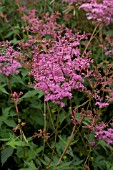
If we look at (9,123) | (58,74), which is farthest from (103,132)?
(9,123)

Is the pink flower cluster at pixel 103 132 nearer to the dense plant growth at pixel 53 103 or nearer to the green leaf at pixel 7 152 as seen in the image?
the dense plant growth at pixel 53 103

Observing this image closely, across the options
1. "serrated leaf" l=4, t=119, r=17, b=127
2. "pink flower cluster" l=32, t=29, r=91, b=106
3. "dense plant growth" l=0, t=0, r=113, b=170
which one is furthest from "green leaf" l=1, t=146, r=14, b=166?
"pink flower cluster" l=32, t=29, r=91, b=106

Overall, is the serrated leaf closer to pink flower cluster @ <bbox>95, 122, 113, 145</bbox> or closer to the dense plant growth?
the dense plant growth

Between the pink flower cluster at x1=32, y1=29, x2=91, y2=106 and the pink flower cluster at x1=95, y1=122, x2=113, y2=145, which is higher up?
the pink flower cluster at x1=32, y1=29, x2=91, y2=106

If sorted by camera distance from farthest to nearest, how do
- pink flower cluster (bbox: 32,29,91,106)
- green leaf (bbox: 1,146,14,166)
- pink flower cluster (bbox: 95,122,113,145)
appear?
green leaf (bbox: 1,146,14,166), pink flower cluster (bbox: 95,122,113,145), pink flower cluster (bbox: 32,29,91,106)

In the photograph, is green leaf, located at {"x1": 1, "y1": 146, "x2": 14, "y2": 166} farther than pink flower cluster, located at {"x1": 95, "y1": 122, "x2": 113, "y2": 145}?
Yes

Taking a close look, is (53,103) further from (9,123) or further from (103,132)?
(103,132)

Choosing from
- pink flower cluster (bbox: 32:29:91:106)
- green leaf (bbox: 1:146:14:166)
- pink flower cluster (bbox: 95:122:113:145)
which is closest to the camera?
pink flower cluster (bbox: 32:29:91:106)

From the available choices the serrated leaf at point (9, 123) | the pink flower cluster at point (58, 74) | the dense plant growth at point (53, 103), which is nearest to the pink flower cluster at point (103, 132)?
the dense plant growth at point (53, 103)

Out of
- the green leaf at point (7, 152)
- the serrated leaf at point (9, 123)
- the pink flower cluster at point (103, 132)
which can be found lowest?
the green leaf at point (7, 152)
